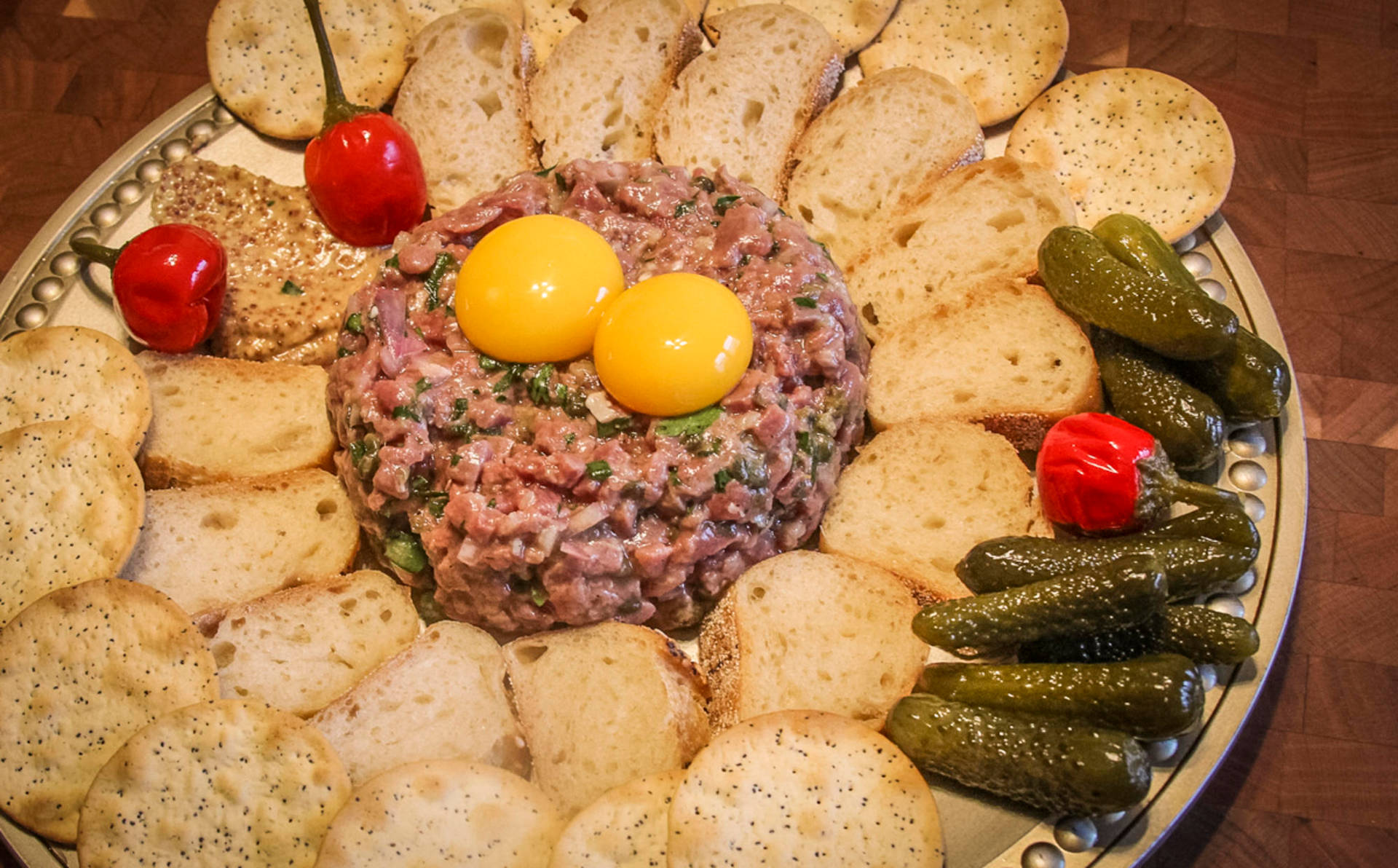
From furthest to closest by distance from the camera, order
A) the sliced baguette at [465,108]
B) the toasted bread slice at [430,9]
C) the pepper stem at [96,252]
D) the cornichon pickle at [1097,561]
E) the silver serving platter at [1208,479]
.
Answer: the toasted bread slice at [430,9] → the sliced baguette at [465,108] → the pepper stem at [96,252] → the cornichon pickle at [1097,561] → the silver serving platter at [1208,479]

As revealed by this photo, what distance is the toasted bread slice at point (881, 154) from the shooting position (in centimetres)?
417

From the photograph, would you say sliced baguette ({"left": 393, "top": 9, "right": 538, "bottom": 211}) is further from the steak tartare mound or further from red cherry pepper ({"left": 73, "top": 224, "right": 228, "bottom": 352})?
red cherry pepper ({"left": 73, "top": 224, "right": 228, "bottom": 352})

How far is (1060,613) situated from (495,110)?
2.82 metres

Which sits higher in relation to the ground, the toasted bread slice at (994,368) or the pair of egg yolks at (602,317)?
the pair of egg yolks at (602,317)

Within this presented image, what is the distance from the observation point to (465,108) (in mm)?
4281

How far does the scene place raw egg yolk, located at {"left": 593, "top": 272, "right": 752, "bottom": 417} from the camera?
321 centimetres

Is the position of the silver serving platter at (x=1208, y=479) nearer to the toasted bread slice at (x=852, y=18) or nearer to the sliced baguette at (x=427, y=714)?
the toasted bread slice at (x=852, y=18)

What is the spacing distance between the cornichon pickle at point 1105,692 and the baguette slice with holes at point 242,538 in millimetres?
2062

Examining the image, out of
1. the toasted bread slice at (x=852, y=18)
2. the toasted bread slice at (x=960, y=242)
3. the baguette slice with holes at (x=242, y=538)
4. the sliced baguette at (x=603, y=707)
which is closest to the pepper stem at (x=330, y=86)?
the baguette slice with holes at (x=242, y=538)

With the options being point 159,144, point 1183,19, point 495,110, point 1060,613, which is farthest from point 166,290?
point 1183,19

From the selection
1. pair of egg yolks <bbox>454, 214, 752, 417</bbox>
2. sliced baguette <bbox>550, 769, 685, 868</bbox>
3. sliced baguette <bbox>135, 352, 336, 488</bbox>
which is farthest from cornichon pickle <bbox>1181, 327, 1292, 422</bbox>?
sliced baguette <bbox>135, 352, 336, 488</bbox>

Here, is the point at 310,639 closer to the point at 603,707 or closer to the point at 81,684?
the point at 81,684

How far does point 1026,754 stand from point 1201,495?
3.35ft

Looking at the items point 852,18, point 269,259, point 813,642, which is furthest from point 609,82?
point 813,642
